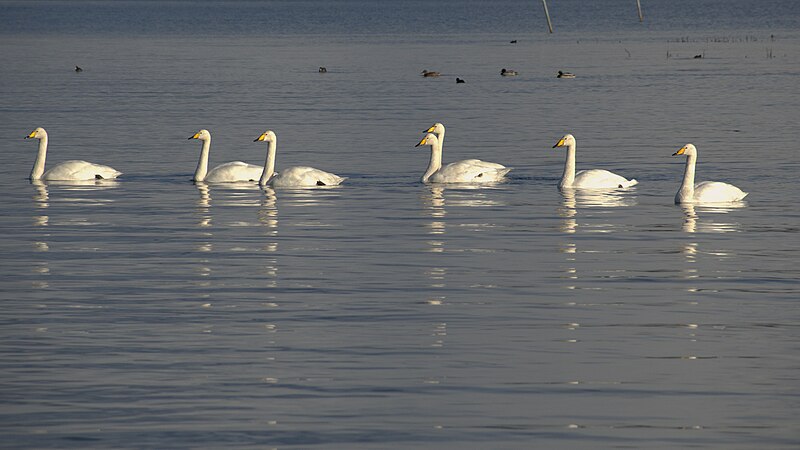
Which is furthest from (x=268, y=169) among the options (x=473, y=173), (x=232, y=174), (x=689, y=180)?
(x=689, y=180)

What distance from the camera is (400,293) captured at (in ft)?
62.4

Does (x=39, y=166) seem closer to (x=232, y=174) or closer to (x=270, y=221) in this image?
(x=232, y=174)

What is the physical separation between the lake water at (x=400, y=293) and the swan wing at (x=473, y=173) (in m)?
0.50

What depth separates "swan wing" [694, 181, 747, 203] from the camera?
2778 centimetres

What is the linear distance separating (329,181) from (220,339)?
1546 centimetres

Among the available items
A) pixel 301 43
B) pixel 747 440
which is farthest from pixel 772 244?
pixel 301 43

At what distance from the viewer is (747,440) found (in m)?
12.2

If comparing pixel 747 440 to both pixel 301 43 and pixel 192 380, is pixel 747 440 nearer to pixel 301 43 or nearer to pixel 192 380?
pixel 192 380

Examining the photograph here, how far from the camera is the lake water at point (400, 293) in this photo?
13.0 meters

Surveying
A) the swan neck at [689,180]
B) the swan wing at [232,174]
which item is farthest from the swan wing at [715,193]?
the swan wing at [232,174]

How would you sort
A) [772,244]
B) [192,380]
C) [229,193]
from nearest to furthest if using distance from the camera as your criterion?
[192,380], [772,244], [229,193]

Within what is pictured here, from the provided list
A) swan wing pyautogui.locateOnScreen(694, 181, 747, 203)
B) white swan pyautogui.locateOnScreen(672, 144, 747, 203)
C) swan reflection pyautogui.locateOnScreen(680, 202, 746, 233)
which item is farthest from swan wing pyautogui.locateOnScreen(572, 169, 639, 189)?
swan reflection pyautogui.locateOnScreen(680, 202, 746, 233)

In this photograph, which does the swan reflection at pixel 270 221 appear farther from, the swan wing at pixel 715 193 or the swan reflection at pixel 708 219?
the swan wing at pixel 715 193

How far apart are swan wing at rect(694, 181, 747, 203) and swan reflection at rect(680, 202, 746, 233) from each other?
0.35 feet
